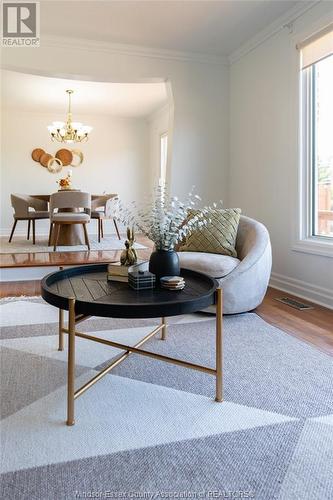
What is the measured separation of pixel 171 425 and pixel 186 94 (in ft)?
13.4

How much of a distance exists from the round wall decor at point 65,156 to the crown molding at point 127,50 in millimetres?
4271

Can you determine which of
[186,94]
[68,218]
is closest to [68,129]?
[68,218]

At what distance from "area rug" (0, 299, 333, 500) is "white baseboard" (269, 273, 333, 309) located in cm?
111

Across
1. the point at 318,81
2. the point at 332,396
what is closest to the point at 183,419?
the point at 332,396

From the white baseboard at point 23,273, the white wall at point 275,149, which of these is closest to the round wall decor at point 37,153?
the white baseboard at point 23,273

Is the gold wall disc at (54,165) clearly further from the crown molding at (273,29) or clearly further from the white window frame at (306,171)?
the white window frame at (306,171)

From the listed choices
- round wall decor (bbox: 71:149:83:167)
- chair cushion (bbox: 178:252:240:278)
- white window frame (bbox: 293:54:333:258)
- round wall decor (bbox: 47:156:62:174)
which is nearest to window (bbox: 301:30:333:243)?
white window frame (bbox: 293:54:333:258)

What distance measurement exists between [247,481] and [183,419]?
15.0 inches

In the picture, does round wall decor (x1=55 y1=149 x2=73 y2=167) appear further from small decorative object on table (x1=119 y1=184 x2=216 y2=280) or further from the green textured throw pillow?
small decorative object on table (x1=119 y1=184 x2=216 y2=280)

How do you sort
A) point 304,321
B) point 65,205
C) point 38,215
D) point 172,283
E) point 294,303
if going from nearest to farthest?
1. point 172,283
2. point 304,321
3. point 294,303
4. point 65,205
5. point 38,215

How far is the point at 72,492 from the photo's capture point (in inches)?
44.0

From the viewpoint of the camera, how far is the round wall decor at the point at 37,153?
8.27 m

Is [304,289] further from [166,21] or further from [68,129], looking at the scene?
[68,129]

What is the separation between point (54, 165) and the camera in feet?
27.5
